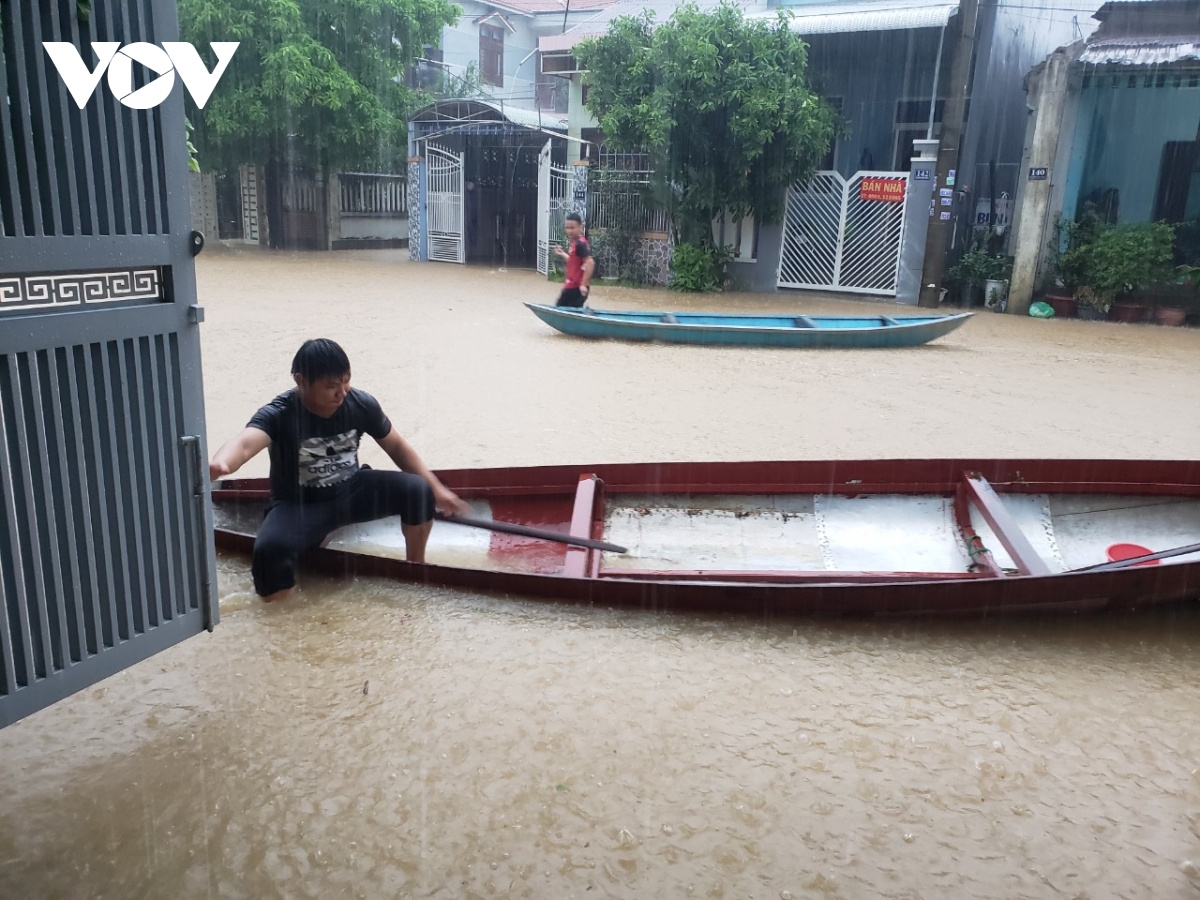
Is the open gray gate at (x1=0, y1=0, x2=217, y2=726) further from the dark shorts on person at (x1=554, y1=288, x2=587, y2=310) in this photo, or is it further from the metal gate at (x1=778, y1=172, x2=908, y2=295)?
the metal gate at (x1=778, y1=172, x2=908, y2=295)

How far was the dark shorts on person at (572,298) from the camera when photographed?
37.2 ft

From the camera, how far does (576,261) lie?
1116 cm

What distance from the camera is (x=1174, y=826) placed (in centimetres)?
271

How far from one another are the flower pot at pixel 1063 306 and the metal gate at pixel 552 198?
828 cm

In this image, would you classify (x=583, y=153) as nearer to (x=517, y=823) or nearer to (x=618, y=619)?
(x=618, y=619)

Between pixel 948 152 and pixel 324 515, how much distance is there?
12.4m

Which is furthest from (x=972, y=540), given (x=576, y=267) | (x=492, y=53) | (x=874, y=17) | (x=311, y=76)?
(x=492, y=53)

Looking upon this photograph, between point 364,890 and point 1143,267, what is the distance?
45.2ft

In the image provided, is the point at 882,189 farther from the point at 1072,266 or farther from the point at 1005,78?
the point at 1005,78

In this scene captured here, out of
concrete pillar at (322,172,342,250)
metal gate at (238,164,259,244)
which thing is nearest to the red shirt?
concrete pillar at (322,172,342,250)

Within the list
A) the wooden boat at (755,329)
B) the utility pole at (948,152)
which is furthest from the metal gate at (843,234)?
the wooden boat at (755,329)

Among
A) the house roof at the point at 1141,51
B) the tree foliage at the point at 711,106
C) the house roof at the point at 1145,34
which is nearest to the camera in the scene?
the house roof at the point at 1141,51

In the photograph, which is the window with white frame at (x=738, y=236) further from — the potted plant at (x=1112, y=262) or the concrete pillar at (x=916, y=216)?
the potted plant at (x=1112, y=262)

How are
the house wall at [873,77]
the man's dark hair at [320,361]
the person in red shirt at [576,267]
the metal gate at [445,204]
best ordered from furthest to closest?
the metal gate at [445,204] < the house wall at [873,77] < the person in red shirt at [576,267] < the man's dark hair at [320,361]
